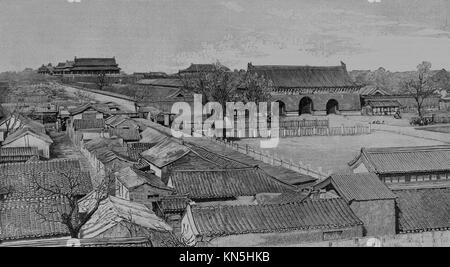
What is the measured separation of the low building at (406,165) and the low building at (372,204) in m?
3.00

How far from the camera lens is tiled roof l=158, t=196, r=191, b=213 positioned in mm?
10953

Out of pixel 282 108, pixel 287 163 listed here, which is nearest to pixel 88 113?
pixel 287 163

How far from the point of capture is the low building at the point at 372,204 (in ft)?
34.2

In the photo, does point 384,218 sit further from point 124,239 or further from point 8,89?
point 8,89

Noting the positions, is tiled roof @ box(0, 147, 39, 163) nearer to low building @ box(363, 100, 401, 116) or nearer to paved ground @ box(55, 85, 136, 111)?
paved ground @ box(55, 85, 136, 111)

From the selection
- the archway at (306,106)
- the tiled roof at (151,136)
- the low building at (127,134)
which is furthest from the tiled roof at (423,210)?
the archway at (306,106)

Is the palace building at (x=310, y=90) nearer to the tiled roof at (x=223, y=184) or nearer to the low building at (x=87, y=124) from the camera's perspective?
the low building at (x=87, y=124)

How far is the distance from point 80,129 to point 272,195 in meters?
16.0

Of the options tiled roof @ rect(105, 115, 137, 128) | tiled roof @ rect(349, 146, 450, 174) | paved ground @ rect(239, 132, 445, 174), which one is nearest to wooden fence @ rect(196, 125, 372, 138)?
paved ground @ rect(239, 132, 445, 174)

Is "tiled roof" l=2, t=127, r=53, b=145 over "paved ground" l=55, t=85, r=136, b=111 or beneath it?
beneath

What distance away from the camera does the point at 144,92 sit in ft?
139

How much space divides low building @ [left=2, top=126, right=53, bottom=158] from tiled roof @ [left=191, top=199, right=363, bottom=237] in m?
14.1

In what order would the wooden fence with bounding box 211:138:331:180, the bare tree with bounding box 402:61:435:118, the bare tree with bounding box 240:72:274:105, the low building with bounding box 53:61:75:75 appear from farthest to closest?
the low building with bounding box 53:61:75:75 → the bare tree with bounding box 402:61:435:118 → the bare tree with bounding box 240:72:274:105 → the wooden fence with bounding box 211:138:331:180
